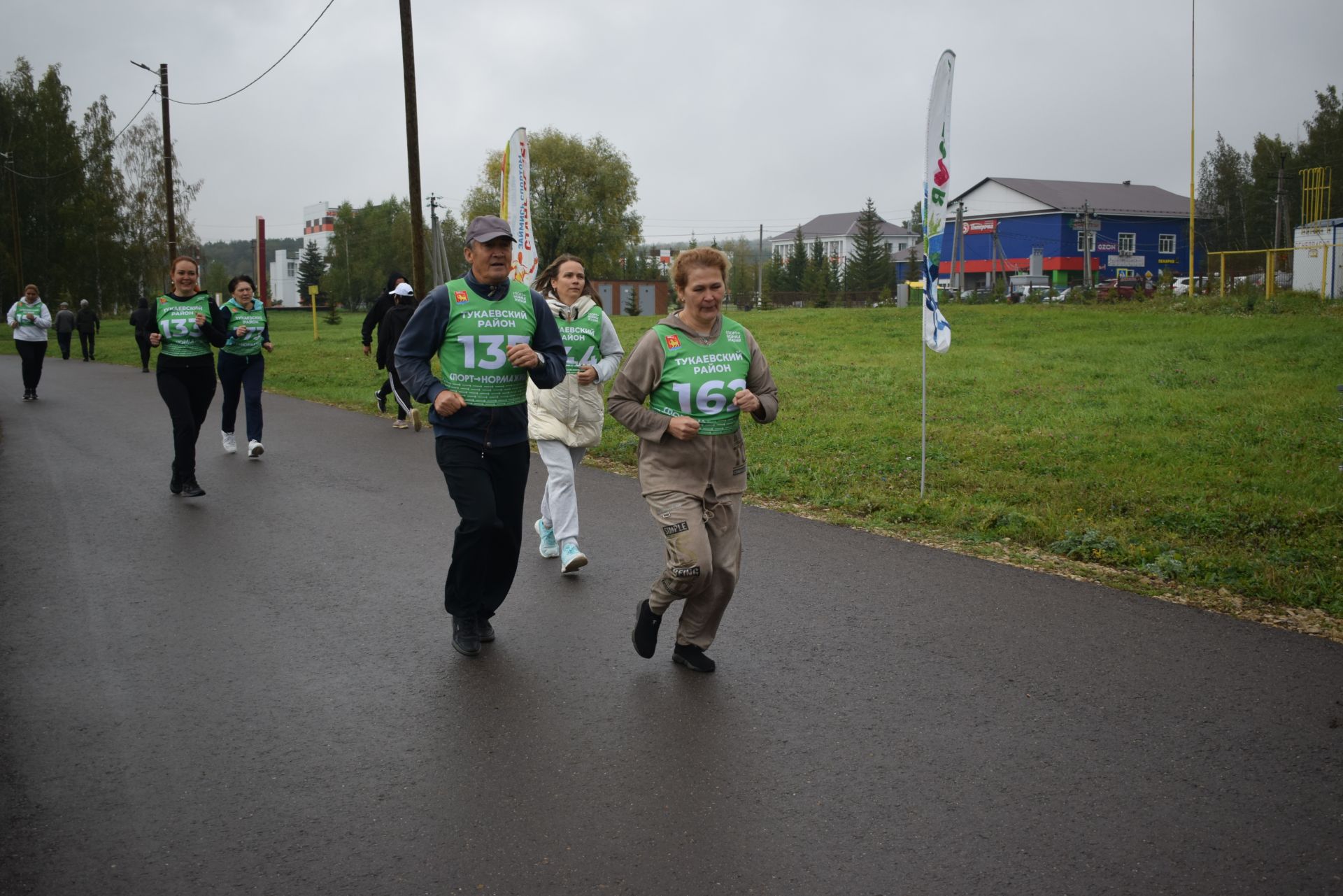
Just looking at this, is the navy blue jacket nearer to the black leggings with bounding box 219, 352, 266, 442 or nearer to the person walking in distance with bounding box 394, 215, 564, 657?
the person walking in distance with bounding box 394, 215, 564, 657

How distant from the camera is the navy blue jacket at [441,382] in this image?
5336 millimetres

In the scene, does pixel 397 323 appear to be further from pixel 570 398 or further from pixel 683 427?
pixel 683 427

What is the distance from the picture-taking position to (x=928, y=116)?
379 inches

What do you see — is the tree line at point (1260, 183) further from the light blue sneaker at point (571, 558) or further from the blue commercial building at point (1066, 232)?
the light blue sneaker at point (571, 558)

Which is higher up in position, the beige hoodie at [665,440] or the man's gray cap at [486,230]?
the man's gray cap at [486,230]

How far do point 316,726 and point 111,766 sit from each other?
0.75 meters

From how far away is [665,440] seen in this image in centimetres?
500

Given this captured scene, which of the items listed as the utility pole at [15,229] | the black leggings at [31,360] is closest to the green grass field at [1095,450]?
the black leggings at [31,360]

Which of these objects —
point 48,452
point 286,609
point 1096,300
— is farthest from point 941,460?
point 1096,300

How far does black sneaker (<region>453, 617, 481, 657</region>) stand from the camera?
17.9 feet

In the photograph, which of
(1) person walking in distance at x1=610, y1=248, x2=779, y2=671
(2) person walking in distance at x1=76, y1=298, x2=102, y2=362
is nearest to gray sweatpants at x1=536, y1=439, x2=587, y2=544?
(1) person walking in distance at x1=610, y1=248, x2=779, y2=671

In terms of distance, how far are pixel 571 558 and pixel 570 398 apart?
3.37 ft

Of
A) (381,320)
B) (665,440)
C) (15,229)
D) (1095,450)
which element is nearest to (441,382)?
(665,440)

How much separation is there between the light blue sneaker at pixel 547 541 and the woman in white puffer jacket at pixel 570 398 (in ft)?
0.45
